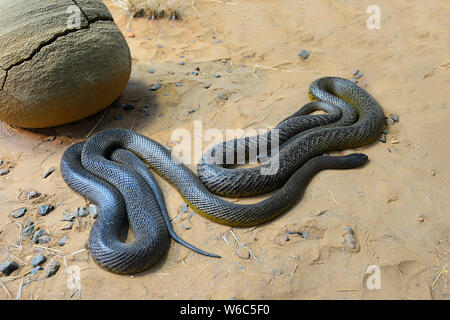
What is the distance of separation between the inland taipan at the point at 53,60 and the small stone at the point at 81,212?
151 cm

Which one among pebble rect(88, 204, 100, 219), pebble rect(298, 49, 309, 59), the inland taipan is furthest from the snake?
pebble rect(298, 49, 309, 59)

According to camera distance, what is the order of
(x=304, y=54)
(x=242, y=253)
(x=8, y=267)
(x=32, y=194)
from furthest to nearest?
(x=304, y=54), (x=32, y=194), (x=242, y=253), (x=8, y=267)

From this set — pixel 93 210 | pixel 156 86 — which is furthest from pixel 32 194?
pixel 156 86

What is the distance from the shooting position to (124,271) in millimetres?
2947

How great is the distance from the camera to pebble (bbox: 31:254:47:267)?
120 inches

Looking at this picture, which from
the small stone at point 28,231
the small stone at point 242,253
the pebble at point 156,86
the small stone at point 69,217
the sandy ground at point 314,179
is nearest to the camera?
the sandy ground at point 314,179

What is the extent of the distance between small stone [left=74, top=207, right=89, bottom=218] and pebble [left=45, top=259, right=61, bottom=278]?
60 centimetres

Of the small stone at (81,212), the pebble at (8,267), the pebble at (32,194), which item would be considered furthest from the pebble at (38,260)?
the pebble at (32,194)

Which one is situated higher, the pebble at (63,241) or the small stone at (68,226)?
the small stone at (68,226)

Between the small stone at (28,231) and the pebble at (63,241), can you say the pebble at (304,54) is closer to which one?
the pebble at (63,241)

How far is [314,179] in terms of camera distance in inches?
153

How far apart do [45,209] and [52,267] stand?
839 mm

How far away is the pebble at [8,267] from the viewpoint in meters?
2.99

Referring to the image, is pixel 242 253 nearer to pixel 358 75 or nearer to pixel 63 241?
pixel 63 241
